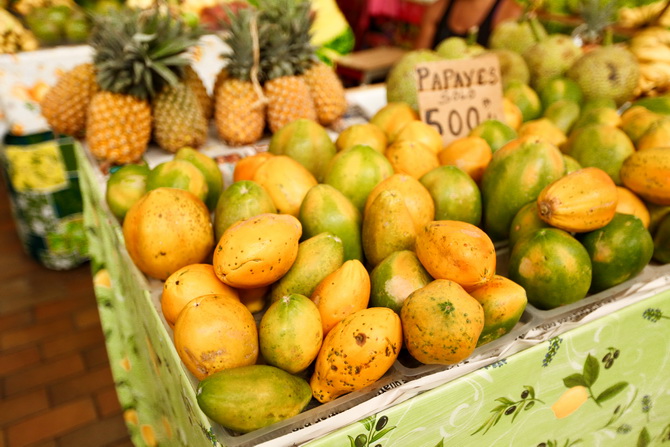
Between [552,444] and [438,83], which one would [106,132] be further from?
[552,444]

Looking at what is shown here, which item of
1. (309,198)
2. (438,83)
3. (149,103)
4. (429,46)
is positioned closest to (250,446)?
(309,198)

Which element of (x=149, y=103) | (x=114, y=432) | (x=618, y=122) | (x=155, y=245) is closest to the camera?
(x=155, y=245)

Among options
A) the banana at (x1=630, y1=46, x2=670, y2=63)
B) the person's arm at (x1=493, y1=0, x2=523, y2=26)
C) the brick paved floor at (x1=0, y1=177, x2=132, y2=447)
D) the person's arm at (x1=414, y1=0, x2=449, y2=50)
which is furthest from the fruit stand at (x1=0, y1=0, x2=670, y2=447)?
the person's arm at (x1=414, y1=0, x2=449, y2=50)

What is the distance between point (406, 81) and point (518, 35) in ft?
2.42

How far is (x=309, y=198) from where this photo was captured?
91 cm

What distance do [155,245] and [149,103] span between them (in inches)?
32.8

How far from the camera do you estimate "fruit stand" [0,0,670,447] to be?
688 mm

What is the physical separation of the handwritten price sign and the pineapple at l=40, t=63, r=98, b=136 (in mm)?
1042

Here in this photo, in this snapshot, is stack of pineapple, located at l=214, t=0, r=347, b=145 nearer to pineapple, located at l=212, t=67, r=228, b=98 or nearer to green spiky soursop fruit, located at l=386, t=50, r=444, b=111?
pineapple, located at l=212, t=67, r=228, b=98

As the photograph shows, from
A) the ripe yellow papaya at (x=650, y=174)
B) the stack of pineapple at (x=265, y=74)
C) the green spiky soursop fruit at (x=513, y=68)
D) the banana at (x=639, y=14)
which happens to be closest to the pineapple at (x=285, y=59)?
the stack of pineapple at (x=265, y=74)

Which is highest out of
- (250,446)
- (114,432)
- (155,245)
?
(155,245)

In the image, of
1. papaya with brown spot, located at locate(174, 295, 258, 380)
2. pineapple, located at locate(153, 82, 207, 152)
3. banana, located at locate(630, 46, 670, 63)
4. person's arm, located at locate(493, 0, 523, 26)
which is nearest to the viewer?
papaya with brown spot, located at locate(174, 295, 258, 380)

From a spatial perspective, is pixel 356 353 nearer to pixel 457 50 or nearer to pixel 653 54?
pixel 457 50

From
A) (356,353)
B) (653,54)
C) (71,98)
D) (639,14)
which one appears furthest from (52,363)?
(639,14)
